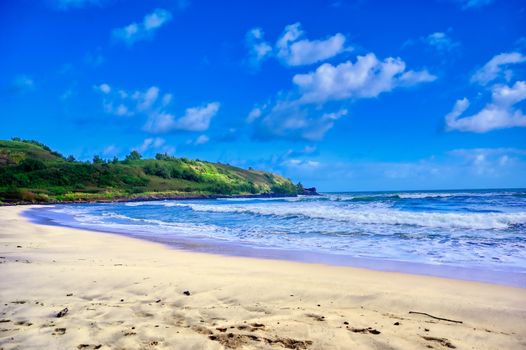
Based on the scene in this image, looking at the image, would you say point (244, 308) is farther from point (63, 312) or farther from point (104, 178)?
point (104, 178)

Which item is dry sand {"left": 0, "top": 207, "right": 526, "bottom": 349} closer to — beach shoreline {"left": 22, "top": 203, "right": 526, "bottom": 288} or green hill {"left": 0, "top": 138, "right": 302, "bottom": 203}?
beach shoreline {"left": 22, "top": 203, "right": 526, "bottom": 288}

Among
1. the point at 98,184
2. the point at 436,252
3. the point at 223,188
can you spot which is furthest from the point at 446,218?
the point at 223,188

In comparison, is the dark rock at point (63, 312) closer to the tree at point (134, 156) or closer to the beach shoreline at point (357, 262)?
the beach shoreline at point (357, 262)

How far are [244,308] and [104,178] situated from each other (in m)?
90.5

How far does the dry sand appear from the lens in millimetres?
3871

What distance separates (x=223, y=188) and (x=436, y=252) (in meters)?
102

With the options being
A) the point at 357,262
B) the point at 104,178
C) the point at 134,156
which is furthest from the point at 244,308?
the point at 134,156

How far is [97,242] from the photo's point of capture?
1272cm

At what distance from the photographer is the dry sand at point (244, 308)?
12.7 ft

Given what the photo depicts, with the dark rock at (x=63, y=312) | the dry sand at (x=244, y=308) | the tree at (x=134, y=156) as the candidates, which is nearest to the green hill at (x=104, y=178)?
the tree at (x=134, y=156)

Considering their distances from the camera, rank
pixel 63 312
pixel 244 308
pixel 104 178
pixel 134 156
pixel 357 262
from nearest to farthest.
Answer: pixel 63 312 < pixel 244 308 < pixel 357 262 < pixel 104 178 < pixel 134 156

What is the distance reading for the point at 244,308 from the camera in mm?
5023

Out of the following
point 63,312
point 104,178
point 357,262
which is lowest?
point 357,262

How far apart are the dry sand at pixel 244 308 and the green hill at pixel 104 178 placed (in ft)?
187
